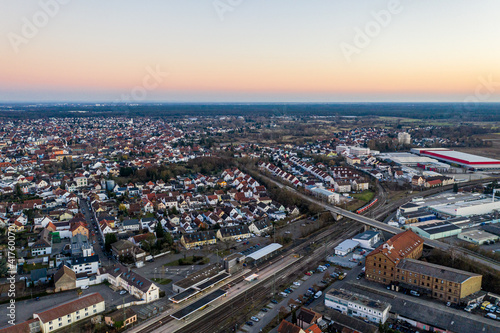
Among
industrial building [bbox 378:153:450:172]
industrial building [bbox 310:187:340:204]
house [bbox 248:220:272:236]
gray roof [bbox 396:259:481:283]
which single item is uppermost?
industrial building [bbox 378:153:450:172]

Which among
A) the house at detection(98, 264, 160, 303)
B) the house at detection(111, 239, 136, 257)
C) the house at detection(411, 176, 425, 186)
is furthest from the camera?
the house at detection(411, 176, 425, 186)

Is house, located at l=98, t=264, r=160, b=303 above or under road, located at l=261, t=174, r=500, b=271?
A: under

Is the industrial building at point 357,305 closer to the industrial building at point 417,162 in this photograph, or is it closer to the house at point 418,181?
the house at point 418,181

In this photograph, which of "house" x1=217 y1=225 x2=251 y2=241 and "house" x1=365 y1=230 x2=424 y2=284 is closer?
"house" x1=365 y1=230 x2=424 y2=284

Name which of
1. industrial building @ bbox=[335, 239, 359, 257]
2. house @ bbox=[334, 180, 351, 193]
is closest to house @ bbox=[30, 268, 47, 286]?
industrial building @ bbox=[335, 239, 359, 257]

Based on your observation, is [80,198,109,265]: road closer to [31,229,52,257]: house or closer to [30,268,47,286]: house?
[31,229,52,257]: house

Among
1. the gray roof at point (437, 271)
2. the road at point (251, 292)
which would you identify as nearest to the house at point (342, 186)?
the road at point (251, 292)

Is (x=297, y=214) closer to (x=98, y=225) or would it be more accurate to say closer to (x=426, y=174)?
(x=98, y=225)

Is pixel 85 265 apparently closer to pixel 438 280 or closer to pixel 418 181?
pixel 438 280
